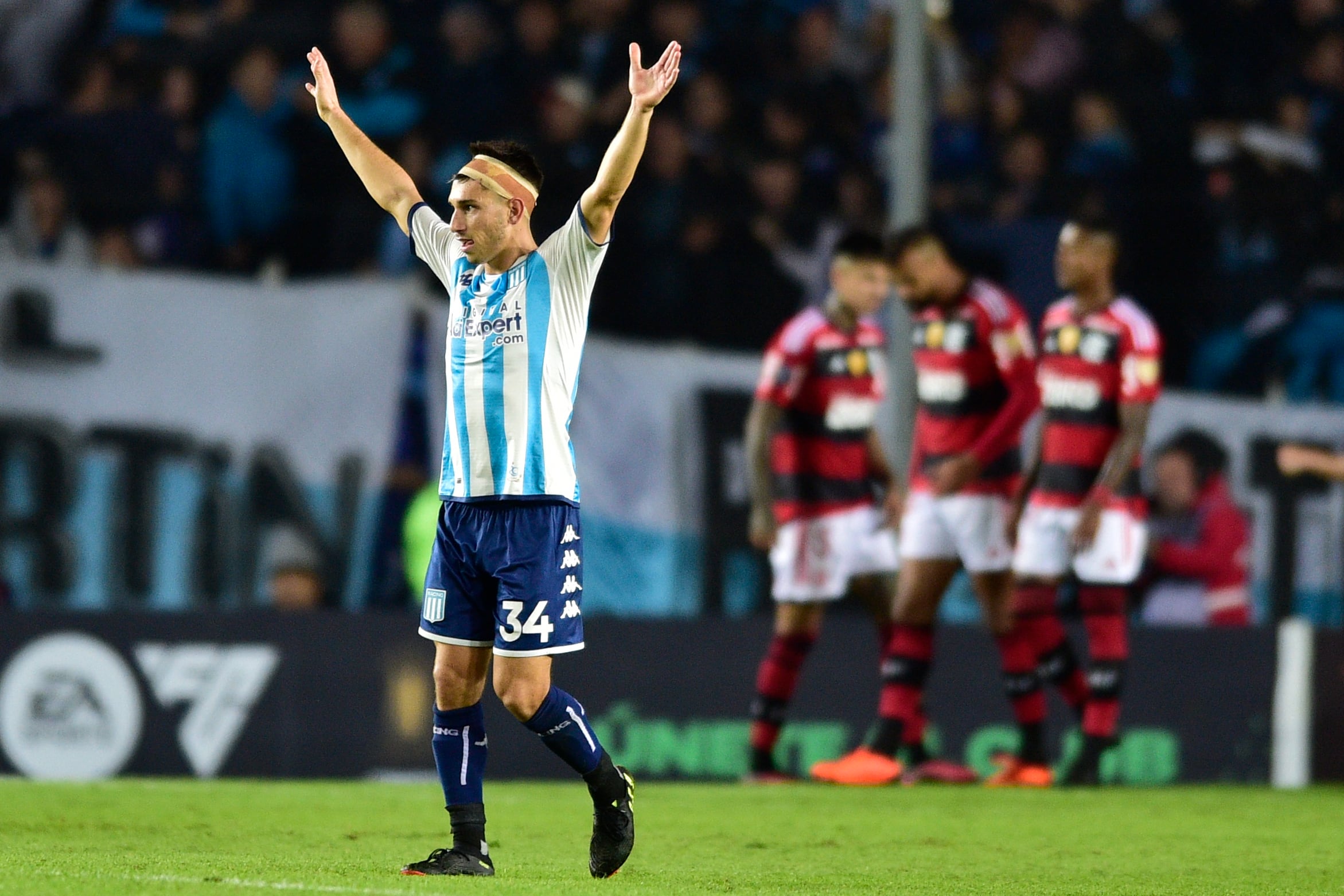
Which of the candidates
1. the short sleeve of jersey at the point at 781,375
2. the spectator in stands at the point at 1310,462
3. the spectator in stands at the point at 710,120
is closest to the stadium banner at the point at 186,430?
the short sleeve of jersey at the point at 781,375

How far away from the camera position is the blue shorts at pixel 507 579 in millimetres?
5078

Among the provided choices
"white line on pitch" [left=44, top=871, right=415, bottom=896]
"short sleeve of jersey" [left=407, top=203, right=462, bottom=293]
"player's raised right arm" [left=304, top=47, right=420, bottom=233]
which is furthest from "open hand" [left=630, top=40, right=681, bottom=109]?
"white line on pitch" [left=44, top=871, right=415, bottom=896]

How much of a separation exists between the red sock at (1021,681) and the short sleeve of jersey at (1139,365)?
1.09 metres

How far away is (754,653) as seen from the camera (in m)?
9.39

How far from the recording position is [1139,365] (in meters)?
8.48

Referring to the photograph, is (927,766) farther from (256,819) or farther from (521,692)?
(521,692)

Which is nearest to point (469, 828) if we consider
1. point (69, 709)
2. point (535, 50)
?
point (69, 709)

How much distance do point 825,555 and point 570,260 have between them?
3.76 metres

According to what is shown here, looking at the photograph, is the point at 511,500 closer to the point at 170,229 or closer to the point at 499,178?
the point at 499,178

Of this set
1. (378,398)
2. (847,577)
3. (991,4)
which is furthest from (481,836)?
(991,4)

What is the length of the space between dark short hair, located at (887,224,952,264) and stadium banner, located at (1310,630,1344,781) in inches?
102

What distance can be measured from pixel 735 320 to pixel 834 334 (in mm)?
2176

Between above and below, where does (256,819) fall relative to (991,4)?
below

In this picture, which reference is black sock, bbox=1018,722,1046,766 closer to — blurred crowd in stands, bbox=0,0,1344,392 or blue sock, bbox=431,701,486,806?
blurred crowd in stands, bbox=0,0,1344,392
